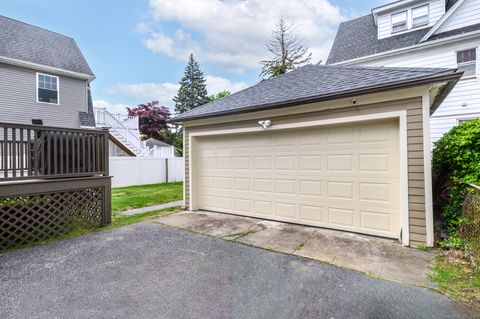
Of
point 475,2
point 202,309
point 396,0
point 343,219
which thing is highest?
point 396,0

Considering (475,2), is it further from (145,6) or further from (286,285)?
(145,6)

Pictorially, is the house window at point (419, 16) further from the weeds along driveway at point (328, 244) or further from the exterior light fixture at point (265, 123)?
the weeds along driveway at point (328, 244)

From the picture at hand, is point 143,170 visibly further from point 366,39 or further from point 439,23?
point 439,23

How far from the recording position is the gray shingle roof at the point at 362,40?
10.4 metres

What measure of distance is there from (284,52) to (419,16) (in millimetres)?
8282

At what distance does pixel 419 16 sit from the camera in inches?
416

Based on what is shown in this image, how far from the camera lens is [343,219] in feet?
15.9

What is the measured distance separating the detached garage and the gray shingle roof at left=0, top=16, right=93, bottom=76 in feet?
31.1

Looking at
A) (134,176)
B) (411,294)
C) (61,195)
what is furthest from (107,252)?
(134,176)

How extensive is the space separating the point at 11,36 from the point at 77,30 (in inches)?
134

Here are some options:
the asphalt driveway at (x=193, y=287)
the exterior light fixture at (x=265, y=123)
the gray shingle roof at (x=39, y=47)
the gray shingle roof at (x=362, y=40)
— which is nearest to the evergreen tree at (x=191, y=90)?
the gray shingle roof at (x=39, y=47)

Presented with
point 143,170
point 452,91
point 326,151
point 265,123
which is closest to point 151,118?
point 143,170

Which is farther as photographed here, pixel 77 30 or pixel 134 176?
pixel 77 30

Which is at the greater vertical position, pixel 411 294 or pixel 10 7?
pixel 10 7
